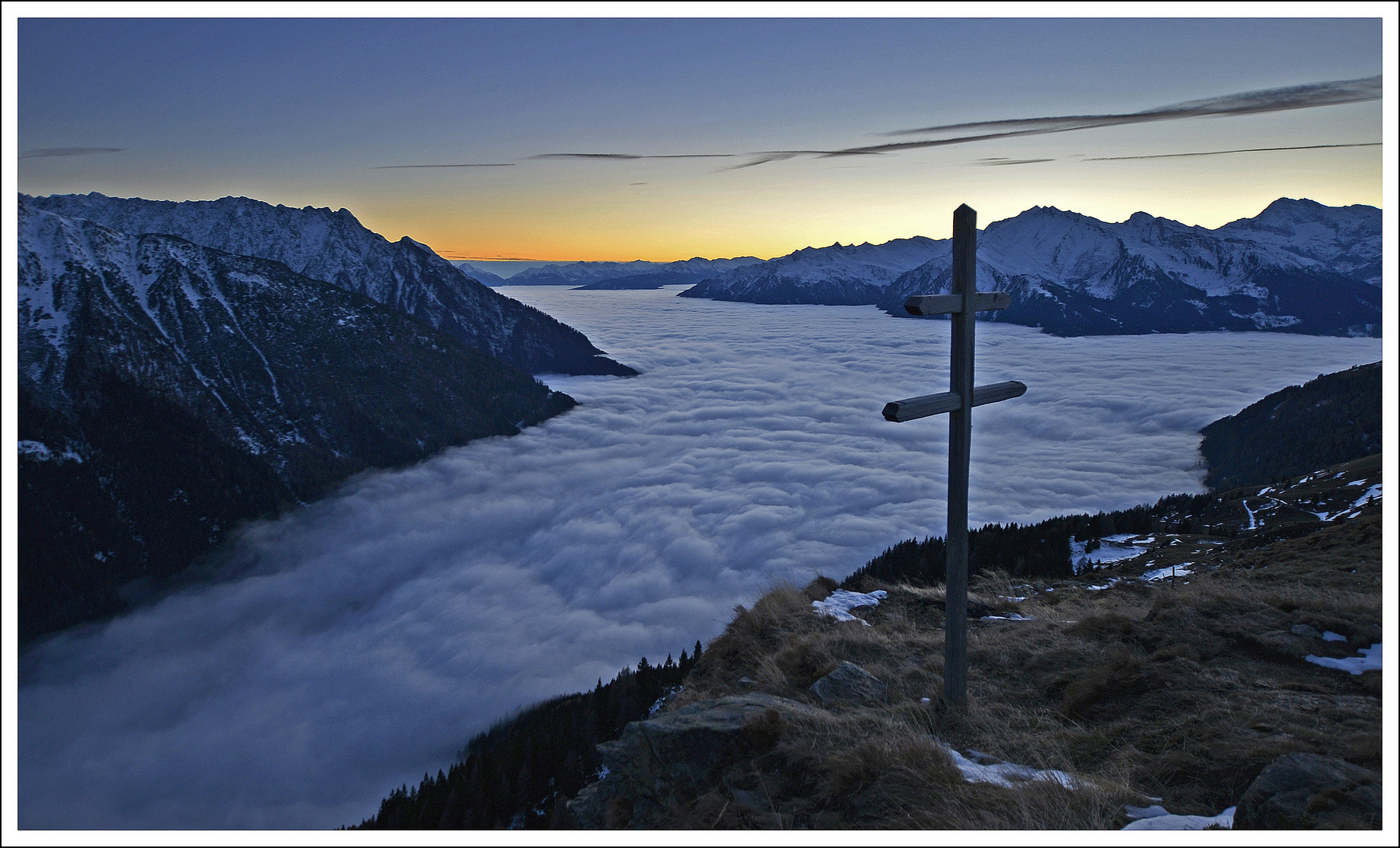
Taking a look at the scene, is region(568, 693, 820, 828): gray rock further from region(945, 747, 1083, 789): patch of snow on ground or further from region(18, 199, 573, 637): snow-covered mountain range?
region(18, 199, 573, 637): snow-covered mountain range

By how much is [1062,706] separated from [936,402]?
463cm

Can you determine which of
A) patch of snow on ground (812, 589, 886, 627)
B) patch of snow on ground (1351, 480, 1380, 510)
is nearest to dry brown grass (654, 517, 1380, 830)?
patch of snow on ground (812, 589, 886, 627)

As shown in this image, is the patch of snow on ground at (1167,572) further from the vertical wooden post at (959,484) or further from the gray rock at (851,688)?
the vertical wooden post at (959,484)

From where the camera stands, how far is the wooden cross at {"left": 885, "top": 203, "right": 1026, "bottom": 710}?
853 centimetres

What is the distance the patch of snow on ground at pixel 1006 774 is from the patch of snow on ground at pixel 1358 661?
5567 millimetres

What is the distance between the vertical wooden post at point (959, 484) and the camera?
871 cm

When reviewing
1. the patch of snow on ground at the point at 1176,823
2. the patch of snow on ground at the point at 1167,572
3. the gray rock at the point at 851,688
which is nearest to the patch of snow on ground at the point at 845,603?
the gray rock at the point at 851,688

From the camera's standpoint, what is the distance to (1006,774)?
6.89 meters

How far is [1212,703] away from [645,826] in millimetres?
7016

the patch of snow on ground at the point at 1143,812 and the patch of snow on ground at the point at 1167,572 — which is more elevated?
the patch of snow on ground at the point at 1143,812

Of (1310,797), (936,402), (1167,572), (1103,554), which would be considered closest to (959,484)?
(936,402)

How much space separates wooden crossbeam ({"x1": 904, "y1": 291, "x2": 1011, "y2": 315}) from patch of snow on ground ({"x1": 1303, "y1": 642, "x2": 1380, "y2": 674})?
22.3 ft

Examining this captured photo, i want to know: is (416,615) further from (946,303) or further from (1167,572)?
(946,303)

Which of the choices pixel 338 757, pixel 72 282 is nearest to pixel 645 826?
pixel 338 757
